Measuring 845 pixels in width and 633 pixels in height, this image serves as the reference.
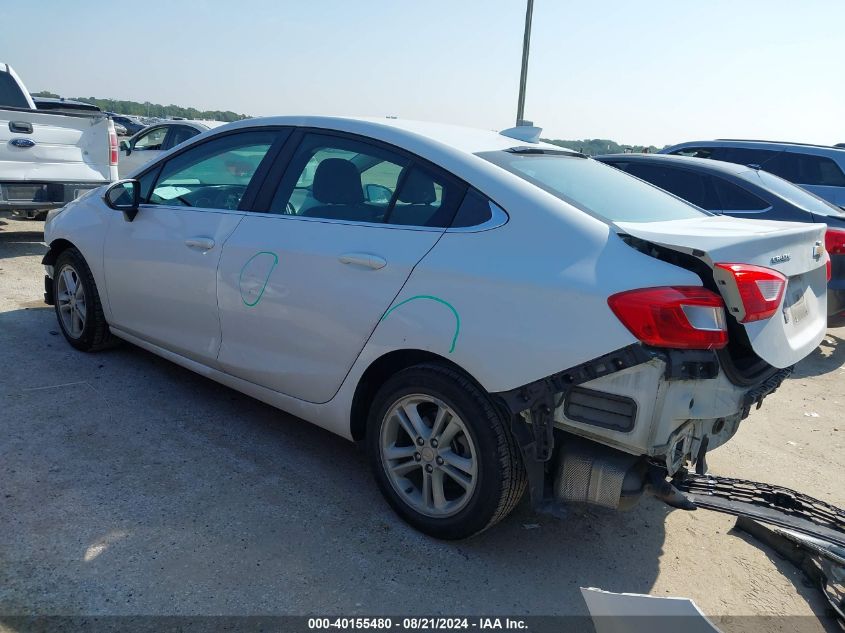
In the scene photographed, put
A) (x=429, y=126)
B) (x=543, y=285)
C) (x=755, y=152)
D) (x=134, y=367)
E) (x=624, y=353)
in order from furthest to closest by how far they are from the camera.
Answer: (x=755, y=152), (x=134, y=367), (x=429, y=126), (x=543, y=285), (x=624, y=353)

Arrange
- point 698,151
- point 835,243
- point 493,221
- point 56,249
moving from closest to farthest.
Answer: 1. point 493,221
2. point 56,249
3. point 835,243
4. point 698,151

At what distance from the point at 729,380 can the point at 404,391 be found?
127 cm

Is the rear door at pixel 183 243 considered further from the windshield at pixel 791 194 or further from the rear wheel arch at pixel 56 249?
the windshield at pixel 791 194

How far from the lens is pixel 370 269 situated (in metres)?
Answer: 3.13

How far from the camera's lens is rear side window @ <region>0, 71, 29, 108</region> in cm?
957

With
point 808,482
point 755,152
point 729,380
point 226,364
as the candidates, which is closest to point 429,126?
point 226,364

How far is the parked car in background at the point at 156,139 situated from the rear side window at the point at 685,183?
23.4 ft

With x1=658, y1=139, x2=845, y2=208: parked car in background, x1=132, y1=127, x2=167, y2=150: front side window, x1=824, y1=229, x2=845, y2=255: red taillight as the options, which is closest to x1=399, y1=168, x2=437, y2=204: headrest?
x1=824, y1=229, x2=845, y2=255: red taillight

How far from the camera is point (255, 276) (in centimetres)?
357

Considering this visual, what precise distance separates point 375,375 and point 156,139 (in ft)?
35.7

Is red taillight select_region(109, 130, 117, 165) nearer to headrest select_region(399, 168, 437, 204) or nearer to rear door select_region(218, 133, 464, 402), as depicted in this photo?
rear door select_region(218, 133, 464, 402)

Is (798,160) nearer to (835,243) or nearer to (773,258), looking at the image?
(835,243)

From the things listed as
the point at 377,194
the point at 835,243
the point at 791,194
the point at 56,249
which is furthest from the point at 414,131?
the point at 791,194

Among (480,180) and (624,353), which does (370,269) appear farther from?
(624,353)
